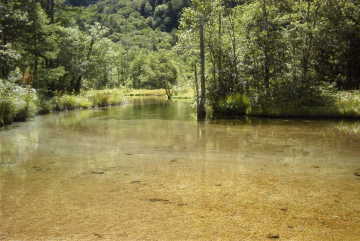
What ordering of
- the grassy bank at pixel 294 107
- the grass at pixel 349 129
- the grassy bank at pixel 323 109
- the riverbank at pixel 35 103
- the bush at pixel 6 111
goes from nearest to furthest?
the grass at pixel 349 129 < the bush at pixel 6 111 < the grassy bank at pixel 323 109 < the grassy bank at pixel 294 107 < the riverbank at pixel 35 103

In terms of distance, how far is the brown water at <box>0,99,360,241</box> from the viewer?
17.0ft

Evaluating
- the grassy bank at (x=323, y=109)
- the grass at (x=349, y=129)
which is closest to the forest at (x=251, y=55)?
the grassy bank at (x=323, y=109)

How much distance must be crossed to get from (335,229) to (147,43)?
493 feet

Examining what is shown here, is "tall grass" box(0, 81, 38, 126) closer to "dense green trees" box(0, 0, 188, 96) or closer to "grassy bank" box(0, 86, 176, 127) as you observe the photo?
"grassy bank" box(0, 86, 176, 127)

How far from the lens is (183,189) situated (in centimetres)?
716

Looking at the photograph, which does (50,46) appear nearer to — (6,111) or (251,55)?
(6,111)

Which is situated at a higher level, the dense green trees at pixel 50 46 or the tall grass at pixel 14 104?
the dense green trees at pixel 50 46

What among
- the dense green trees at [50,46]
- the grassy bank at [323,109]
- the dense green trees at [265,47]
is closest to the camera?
the grassy bank at [323,109]

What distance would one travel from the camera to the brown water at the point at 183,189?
5188 millimetres

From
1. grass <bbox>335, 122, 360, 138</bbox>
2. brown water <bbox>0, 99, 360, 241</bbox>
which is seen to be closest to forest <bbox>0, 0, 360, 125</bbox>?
grass <bbox>335, 122, 360, 138</bbox>

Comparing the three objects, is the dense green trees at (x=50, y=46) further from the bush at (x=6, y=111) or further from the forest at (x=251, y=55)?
the bush at (x=6, y=111)

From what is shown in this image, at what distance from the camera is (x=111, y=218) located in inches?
223

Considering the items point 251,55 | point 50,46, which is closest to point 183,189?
point 251,55

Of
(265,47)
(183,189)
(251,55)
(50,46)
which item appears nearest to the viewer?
(183,189)
